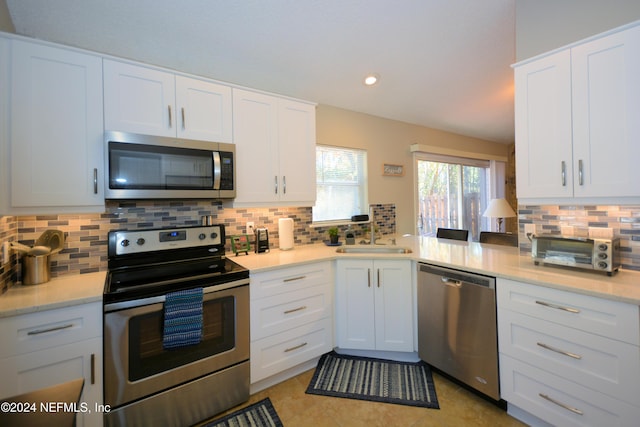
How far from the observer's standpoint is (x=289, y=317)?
81.4 inches

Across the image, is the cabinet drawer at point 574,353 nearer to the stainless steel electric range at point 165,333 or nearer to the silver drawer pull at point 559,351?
the silver drawer pull at point 559,351

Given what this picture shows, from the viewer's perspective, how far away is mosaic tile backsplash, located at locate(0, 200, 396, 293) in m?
1.68

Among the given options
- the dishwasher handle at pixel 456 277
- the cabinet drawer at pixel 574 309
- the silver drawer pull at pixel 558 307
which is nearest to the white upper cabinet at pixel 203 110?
the dishwasher handle at pixel 456 277

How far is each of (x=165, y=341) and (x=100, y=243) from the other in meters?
0.90

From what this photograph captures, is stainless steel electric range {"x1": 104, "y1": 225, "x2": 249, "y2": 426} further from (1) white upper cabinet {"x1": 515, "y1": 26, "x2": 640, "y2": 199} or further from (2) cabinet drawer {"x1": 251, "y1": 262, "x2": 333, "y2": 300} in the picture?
(1) white upper cabinet {"x1": 515, "y1": 26, "x2": 640, "y2": 199}

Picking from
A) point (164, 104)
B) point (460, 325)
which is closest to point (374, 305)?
point (460, 325)

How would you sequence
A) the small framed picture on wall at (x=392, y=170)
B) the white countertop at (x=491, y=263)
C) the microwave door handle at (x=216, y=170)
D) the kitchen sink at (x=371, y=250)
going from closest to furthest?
the white countertop at (x=491, y=263)
the microwave door handle at (x=216, y=170)
the kitchen sink at (x=371, y=250)
the small framed picture on wall at (x=392, y=170)

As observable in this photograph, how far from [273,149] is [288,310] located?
4.31 feet

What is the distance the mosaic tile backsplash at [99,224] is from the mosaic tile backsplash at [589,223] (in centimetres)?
213

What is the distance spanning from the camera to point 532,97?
1.79 metres

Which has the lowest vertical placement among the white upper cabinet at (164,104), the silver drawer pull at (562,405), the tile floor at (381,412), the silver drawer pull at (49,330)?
the tile floor at (381,412)

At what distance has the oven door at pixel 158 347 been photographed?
1.44 metres

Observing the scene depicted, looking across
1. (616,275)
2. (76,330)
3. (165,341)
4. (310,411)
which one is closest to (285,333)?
(310,411)

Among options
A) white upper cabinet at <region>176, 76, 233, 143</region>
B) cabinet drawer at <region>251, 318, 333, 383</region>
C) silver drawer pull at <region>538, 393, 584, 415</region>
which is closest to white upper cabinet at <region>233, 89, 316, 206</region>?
white upper cabinet at <region>176, 76, 233, 143</region>
